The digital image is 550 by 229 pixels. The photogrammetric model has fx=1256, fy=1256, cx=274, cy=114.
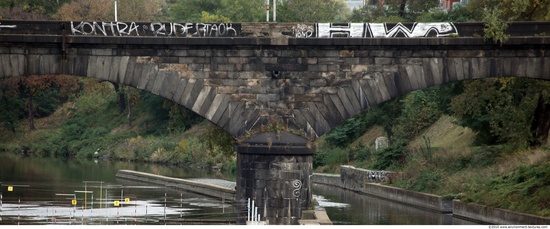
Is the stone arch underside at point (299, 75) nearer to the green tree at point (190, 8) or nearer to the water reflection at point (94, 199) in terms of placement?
the water reflection at point (94, 199)

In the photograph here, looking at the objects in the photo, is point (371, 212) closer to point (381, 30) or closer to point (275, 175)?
point (275, 175)

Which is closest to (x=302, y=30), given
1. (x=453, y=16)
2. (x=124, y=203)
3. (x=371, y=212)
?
(x=371, y=212)

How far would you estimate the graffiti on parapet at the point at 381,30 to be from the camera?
40.6m

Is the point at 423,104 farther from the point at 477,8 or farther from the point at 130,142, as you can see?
the point at 130,142

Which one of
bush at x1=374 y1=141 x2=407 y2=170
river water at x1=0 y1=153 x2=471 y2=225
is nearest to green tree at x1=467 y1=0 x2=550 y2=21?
river water at x1=0 y1=153 x2=471 y2=225

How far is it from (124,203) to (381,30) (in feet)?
51.7

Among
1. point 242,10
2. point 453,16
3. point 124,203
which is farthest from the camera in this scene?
point 242,10

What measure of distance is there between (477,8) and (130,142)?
138 feet

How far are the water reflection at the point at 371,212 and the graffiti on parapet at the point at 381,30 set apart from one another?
709 cm

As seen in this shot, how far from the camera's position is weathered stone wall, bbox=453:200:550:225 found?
38.8 meters

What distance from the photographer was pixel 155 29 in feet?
132

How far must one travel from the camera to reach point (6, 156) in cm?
8750

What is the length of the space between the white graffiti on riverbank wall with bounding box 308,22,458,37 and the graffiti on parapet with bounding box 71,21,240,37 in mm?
2950

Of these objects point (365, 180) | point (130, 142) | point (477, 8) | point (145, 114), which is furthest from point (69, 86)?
point (477, 8)
